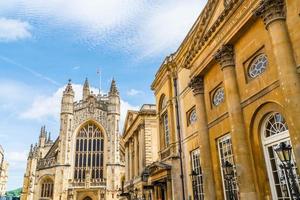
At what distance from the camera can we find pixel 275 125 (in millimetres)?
9969

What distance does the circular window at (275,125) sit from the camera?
31.4ft

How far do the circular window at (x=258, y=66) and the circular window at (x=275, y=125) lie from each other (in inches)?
68.2

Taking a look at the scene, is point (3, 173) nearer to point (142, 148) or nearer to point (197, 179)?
point (142, 148)

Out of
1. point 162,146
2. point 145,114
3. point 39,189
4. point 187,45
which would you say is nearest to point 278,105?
point 187,45

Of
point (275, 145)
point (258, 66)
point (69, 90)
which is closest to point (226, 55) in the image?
point (258, 66)

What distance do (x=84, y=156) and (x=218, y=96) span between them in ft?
138

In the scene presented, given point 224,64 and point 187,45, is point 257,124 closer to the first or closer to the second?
point 224,64

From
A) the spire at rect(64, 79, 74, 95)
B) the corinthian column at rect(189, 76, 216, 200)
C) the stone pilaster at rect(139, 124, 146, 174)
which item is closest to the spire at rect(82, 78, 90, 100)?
the spire at rect(64, 79, 74, 95)

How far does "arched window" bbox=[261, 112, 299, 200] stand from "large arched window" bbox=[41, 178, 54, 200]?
4697cm

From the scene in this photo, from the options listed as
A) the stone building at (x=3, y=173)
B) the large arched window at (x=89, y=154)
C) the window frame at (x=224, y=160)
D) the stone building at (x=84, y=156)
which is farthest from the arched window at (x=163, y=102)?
the stone building at (x=3, y=173)

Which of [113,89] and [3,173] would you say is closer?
[113,89]

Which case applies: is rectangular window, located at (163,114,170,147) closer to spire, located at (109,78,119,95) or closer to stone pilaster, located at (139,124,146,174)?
stone pilaster, located at (139,124,146,174)

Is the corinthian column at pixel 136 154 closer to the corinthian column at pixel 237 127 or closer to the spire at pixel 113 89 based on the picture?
the corinthian column at pixel 237 127

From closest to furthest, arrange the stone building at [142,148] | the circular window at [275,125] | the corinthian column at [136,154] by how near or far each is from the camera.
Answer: the circular window at [275,125] < the stone building at [142,148] < the corinthian column at [136,154]
